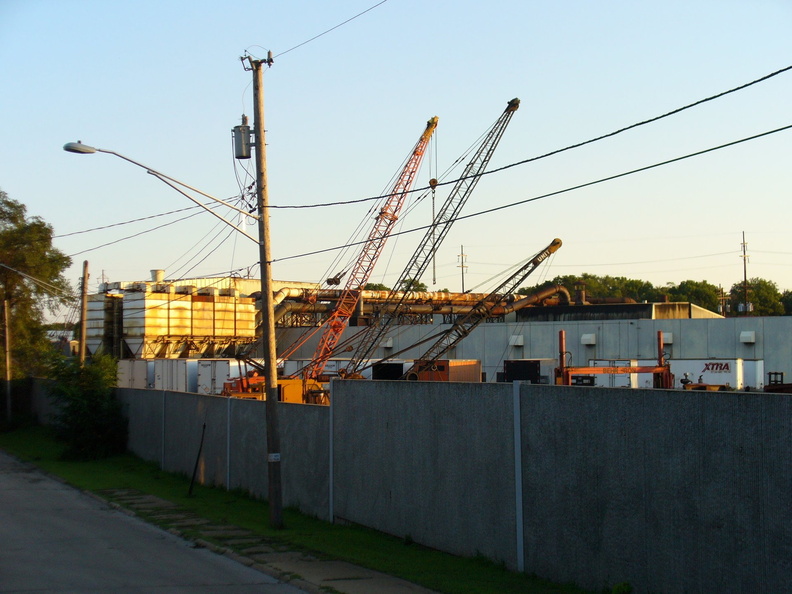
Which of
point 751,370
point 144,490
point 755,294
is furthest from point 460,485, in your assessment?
point 755,294

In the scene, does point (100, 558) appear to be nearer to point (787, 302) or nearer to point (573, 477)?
point (573, 477)

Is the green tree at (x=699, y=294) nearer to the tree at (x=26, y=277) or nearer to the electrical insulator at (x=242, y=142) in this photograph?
the tree at (x=26, y=277)

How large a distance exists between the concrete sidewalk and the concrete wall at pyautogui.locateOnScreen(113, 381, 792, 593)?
180 centimetres

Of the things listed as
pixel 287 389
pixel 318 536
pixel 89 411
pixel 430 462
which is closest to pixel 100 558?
pixel 318 536

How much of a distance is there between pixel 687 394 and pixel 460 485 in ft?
15.2

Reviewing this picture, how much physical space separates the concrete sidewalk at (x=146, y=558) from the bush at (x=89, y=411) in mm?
10454

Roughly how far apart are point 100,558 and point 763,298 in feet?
411

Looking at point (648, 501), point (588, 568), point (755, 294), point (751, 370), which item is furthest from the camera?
point (755, 294)

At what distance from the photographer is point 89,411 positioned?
30.1m

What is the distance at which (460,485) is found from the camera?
1290 cm

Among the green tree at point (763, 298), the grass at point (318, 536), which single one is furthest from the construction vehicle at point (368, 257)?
the green tree at point (763, 298)

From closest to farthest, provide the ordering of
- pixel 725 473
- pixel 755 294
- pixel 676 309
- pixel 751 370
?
pixel 725 473 → pixel 751 370 → pixel 676 309 → pixel 755 294

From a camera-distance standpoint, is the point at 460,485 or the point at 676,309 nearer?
the point at 460,485

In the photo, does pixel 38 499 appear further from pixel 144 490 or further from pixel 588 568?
pixel 588 568
